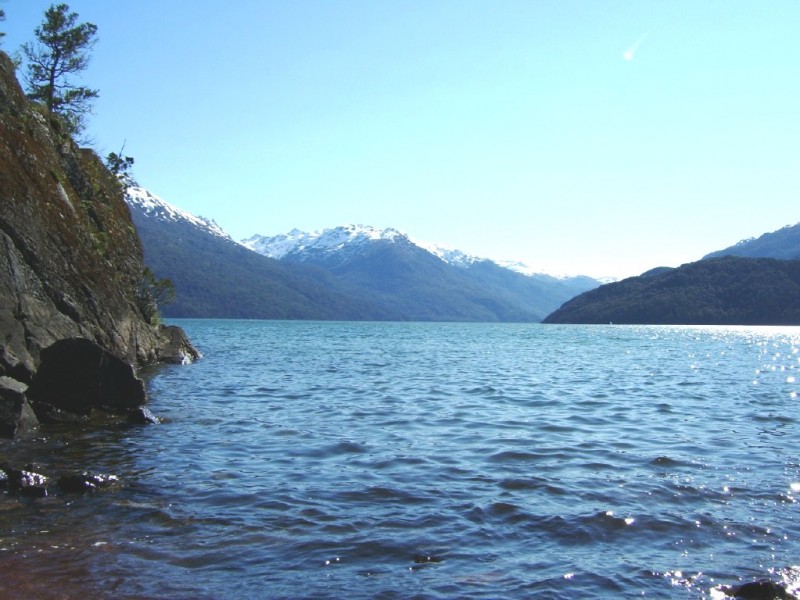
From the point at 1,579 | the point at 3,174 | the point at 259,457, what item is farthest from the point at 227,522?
the point at 3,174

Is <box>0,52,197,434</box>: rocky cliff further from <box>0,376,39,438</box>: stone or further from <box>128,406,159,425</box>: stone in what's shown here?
<box>128,406,159,425</box>: stone

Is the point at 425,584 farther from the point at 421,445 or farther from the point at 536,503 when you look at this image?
the point at 421,445

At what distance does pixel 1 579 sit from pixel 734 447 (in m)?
18.5

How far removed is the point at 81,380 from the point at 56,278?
Answer: 6.58 metres

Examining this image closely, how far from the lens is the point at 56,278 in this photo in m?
25.7

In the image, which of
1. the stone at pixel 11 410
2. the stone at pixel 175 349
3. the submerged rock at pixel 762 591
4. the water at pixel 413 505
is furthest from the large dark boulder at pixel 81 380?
the stone at pixel 175 349

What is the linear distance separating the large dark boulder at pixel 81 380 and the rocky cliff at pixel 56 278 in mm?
34

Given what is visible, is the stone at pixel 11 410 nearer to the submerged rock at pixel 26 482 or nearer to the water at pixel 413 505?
the water at pixel 413 505

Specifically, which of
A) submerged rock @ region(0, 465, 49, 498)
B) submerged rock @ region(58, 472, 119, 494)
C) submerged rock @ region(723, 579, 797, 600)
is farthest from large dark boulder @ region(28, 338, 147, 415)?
submerged rock @ region(723, 579, 797, 600)

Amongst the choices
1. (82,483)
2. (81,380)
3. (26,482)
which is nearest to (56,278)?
(81,380)

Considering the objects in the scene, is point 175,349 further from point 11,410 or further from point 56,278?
point 11,410

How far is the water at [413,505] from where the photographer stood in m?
8.98

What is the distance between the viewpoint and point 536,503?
12.6 meters

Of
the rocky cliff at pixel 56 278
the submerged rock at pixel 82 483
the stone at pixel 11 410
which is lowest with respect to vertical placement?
the submerged rock at pixel 82 483
